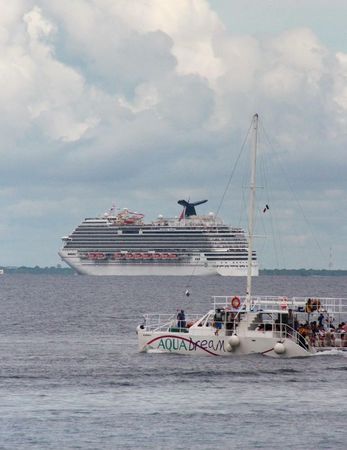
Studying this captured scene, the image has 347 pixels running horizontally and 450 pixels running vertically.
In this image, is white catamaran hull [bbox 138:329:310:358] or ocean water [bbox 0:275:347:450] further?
white catamaran hull [bbox 138:329:310:358]

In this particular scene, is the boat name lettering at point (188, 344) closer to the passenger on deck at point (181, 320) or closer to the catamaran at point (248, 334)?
the catamaran at point (248, 334)

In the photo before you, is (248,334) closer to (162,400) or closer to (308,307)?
(308,307)

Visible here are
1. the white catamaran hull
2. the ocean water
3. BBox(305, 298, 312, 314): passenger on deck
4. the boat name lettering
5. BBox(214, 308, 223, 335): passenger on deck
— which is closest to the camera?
the ocean water

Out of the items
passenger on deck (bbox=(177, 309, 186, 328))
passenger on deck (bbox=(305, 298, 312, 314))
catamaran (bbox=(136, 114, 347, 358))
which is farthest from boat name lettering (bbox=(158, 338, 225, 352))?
passenger on deck (bbox=(305, 298, 312, 314))

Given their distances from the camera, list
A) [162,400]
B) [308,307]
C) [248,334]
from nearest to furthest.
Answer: [162,400], [248,334], [308,307]

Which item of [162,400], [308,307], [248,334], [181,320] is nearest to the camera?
[162,400]

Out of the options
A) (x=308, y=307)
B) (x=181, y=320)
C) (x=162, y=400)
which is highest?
(x=308, y=307)

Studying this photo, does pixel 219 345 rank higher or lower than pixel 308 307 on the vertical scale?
lower

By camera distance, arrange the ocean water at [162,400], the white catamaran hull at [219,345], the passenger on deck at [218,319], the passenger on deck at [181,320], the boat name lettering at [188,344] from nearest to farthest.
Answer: the ocean water at [162,400] < the white catamaran hull at [219,345] < the boat name lettering at [188,344] < the passenger on deck at [218,319] < the passenger on deck at [181,320]

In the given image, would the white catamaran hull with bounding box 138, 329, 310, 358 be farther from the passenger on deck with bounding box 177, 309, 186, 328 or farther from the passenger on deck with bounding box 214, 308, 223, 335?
the passenger on deck with bounding box 177, 309, 186, 328

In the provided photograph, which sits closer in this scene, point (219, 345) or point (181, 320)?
point (219, 345)

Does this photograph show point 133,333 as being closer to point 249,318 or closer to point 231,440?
point 249,318

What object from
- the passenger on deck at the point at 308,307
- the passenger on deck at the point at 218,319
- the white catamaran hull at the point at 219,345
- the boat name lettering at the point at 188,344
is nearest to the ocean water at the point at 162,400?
the white catamaran hull at the point at 219,345

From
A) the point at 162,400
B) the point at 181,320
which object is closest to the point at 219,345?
the point at 181,320
